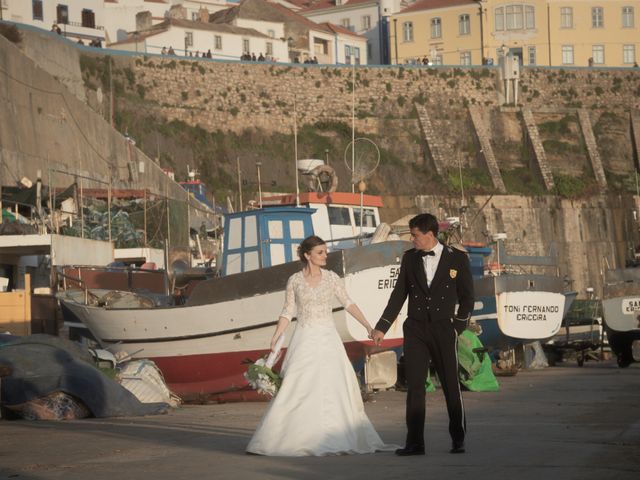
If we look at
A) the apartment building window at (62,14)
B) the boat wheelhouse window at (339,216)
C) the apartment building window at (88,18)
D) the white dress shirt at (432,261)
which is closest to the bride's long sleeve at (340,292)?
the white dress shirt at (432,261)

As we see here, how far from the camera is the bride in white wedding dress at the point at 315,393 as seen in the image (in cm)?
857

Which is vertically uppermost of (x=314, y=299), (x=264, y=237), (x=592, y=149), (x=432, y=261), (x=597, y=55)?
(x=597, y=55)

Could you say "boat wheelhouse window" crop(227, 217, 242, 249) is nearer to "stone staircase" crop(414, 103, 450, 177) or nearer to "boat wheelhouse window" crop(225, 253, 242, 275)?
"boat wheelhouse window" crop(225, 253, 242, 275)

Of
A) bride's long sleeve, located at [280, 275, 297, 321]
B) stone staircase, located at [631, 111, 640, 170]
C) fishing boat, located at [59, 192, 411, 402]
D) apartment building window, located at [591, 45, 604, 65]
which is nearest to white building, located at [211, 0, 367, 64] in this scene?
apartment building window, located at [591, 45, 604, 65]

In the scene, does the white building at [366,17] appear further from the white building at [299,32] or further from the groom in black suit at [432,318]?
the groom in black suit at [432,318]

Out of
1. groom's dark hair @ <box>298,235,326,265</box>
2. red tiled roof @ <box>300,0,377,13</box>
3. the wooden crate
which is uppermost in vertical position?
red tiled roof @ <box>300,0,377,13</box>

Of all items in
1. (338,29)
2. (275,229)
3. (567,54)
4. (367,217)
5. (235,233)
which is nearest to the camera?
(275,229)

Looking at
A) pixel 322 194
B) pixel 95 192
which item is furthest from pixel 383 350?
pixel 95 192

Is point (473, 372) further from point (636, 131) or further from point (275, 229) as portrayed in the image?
point (636, 131)

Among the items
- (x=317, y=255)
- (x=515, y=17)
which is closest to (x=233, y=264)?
(x=317, y=255)

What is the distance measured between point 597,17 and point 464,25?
6.38 meters

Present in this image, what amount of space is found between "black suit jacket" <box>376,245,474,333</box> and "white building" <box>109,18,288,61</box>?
51265mm

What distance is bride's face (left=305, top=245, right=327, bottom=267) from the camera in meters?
9.16

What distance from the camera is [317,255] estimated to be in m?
9.18
